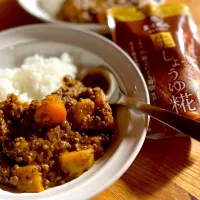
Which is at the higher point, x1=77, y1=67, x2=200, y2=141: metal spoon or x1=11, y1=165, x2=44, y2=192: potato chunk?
x1=77, y1=67, x2=200, y2=141: metal spoon

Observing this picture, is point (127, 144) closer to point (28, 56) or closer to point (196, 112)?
point (196, 112)

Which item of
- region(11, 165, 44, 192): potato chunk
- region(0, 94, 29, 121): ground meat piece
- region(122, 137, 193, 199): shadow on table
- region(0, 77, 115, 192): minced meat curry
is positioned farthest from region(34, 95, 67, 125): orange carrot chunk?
region(122, 137, 193, 199): shadow on table

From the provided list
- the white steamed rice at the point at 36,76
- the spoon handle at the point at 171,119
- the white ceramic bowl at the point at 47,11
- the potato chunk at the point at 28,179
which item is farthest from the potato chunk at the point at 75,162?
the white ceramic bowl at the point at 47,11

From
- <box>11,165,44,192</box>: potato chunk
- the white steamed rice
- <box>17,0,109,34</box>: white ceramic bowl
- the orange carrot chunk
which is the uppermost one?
<box>17,0,109,34</box>: white ceramic bowl

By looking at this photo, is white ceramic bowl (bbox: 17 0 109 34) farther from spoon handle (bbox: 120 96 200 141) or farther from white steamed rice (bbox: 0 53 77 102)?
spoon handle (bbox: 120 96 200 141)

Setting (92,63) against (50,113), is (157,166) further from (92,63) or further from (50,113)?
(92,63)

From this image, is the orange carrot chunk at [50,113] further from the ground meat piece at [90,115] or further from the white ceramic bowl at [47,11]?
the white ceramic bowl at [47,11]
